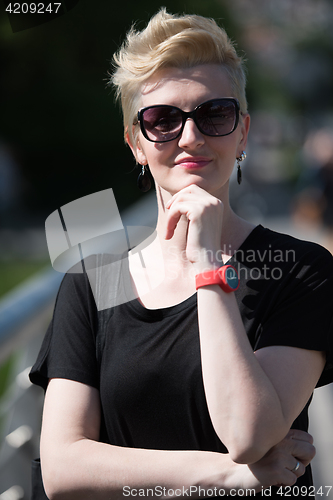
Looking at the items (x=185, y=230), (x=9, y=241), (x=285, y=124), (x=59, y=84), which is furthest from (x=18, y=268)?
(x=285, y=124)

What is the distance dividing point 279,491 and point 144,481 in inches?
15.3

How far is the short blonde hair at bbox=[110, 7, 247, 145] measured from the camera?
1.69 metres

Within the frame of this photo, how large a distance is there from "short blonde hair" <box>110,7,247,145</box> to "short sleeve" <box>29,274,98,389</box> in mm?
642

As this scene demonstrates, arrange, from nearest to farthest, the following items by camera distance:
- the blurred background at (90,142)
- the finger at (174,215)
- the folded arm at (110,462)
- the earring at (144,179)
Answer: the folded arm at (110,462) < the finger at (174,215) < the earring at (144,179) < the blurred background at (90,142)

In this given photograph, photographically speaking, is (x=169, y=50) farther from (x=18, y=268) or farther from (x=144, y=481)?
(x=18, y=268)

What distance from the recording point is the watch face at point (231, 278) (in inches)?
57.1

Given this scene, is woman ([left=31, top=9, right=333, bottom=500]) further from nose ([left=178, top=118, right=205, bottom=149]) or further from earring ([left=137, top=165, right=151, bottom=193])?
earring ([left=137, top=165, right=151, bottom=193])

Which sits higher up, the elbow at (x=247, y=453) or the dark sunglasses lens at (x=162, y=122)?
the dark sunglasses lens at (x=162, y=122)

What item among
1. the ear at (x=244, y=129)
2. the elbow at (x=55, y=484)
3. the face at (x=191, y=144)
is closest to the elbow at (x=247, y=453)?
the elbow at (x=55, y=484)

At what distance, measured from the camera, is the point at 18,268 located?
468 inches

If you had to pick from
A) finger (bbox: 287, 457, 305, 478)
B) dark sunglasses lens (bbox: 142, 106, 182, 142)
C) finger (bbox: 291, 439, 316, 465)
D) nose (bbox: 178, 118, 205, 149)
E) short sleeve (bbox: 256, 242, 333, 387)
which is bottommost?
finger (bbox: 287, 457, 305, 478)

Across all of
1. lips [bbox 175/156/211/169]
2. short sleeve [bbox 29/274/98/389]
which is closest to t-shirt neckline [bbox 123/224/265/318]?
short sleeve [bbox 29/274/98/389]

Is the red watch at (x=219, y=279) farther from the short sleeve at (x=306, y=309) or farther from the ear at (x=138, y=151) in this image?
the ear at (x=138, y=151)

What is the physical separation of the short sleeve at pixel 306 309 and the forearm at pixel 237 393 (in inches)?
6.1
